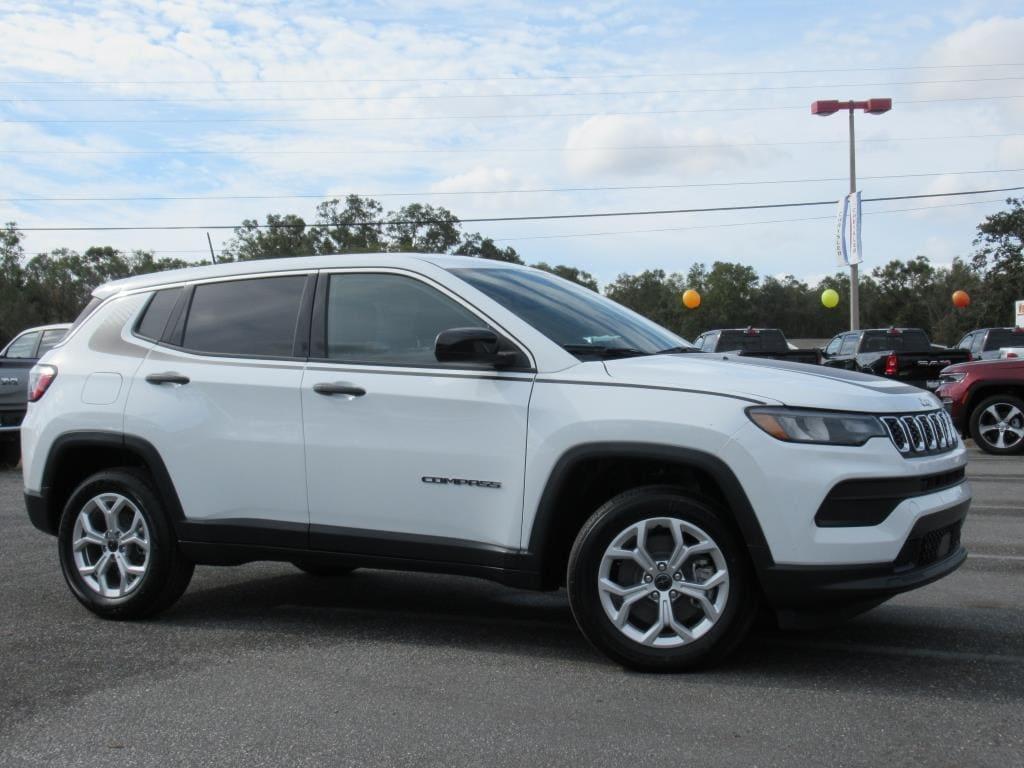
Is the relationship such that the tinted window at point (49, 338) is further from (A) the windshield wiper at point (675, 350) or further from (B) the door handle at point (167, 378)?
(A) the windshield wiper at point (675, 350)

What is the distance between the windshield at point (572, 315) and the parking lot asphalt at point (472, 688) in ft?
4.54

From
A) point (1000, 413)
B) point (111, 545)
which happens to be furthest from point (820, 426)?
point (1000, 413)

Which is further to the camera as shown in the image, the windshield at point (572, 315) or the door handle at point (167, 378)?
the door handle at point (167, 378)

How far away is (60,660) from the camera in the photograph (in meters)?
4.80

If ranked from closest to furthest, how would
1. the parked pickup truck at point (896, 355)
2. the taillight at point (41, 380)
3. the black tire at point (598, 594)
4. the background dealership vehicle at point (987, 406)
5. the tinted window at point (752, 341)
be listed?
the black tire at point (598, 594)
the taillight at point (41, 380)
the background dealership vehicle at point (987, 406)
the parked pickup truck at point (896, 355)
the tinted window at point (752, 341)

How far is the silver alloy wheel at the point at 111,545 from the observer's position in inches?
215

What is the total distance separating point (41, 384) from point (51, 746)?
2.52 m

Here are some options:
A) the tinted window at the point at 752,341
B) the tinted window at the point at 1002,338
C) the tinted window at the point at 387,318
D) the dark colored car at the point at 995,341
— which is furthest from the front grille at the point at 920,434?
the tinted window at the point at 1002,338

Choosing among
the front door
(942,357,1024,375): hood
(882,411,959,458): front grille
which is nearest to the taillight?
the front door

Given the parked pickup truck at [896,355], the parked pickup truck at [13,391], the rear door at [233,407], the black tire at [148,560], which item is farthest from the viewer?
the parked pickup truck at [896,355]

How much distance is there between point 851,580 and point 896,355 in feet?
52.7

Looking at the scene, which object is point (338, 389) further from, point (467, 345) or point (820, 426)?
point (820, 426)

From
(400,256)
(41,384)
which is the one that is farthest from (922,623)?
(41,384)

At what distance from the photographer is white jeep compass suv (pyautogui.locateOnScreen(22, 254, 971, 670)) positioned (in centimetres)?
412
